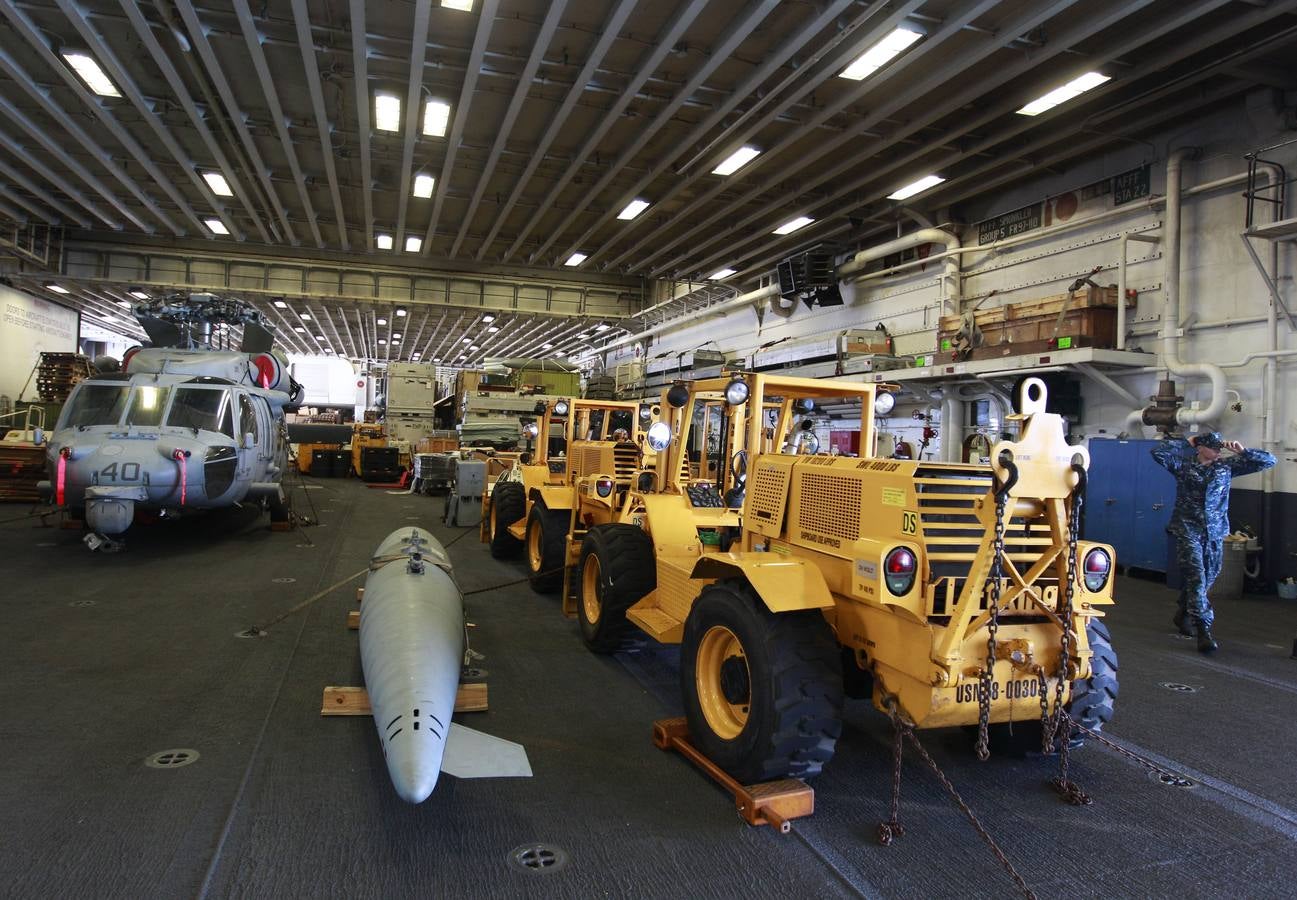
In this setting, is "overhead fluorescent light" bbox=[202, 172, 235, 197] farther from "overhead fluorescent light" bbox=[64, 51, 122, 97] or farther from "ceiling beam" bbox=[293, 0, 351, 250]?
"overhead fluorescent light" bbox=[64, 51, 122, 97]

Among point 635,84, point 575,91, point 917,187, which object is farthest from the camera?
point 917,187

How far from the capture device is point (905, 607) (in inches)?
133

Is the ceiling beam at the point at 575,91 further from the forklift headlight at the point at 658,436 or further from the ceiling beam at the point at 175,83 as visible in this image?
the forklift headlight at the point at 658,436

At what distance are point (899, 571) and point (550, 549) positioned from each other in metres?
5.19

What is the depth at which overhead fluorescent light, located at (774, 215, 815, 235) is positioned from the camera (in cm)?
1530

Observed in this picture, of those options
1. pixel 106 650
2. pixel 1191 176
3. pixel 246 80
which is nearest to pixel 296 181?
pixel 246 80

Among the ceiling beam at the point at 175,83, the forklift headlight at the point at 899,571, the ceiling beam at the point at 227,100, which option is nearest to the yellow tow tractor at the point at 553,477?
the forklift headlight at the point at 899,571

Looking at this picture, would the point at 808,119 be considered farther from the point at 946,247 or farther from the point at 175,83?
the point at 175,83

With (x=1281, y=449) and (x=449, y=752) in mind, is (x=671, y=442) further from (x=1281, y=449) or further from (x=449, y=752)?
(x=1281, y=449)

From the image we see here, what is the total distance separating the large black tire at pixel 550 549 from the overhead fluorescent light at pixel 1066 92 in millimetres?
7983

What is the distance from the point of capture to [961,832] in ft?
11.5

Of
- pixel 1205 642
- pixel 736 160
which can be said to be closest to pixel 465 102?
pixel 736 160

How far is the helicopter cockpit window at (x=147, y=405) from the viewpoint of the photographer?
988 centimetres

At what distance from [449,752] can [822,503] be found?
2.27 metres
